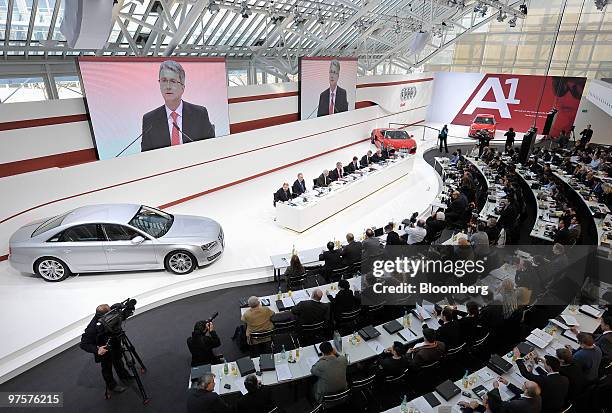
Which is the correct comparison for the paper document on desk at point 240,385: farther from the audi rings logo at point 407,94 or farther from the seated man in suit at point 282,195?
the audi rings logo at point 407,94

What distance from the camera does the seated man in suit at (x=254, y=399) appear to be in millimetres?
3787

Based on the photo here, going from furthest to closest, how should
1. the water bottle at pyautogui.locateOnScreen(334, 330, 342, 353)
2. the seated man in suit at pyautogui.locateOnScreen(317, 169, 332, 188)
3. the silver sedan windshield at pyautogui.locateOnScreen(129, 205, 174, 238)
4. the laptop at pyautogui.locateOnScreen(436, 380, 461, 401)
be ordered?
the seated man in suit at pyautogui.locateOnScreen(317, 169, 332, 188) < the silver sedan windshield at pyautogui.locateOnScreen(129, 205, 174, 238) < the water bottle at pyautogui.locateOnScreen(334, 330, 342, 353) < the laptop at pyautogui.locateOnScreen(436, 380, 461, 401)

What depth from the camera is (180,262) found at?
7250 mm

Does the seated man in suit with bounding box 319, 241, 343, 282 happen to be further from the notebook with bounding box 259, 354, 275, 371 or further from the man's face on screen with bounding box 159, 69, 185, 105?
the man's face on screen with bounding box 159, 69, 185, 105

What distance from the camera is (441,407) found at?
3.93 metres

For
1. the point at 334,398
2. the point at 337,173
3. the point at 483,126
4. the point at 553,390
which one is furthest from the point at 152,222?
the point at 483,126

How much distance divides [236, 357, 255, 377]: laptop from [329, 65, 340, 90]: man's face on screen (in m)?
13.6

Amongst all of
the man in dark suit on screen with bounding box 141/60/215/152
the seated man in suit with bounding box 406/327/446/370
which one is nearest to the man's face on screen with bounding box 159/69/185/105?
the man in dark suit on screen with bounding box 141/60/215/152

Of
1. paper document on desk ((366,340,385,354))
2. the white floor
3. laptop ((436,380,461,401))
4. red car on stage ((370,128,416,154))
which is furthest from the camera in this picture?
red car on stage ((370,128,416,154))

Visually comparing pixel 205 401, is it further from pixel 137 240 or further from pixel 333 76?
pixel 333 76

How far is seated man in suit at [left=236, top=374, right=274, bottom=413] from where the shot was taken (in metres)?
3.79

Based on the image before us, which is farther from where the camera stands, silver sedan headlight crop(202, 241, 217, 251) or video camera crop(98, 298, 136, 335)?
silver sedan headlight crop(202, 241, 217, 251)

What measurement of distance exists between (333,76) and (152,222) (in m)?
11.3

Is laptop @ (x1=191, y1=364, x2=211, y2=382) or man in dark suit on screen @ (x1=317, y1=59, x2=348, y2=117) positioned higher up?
man in dark suit on screen @ (x1=317, y1=59, x2=348, y2=117)
